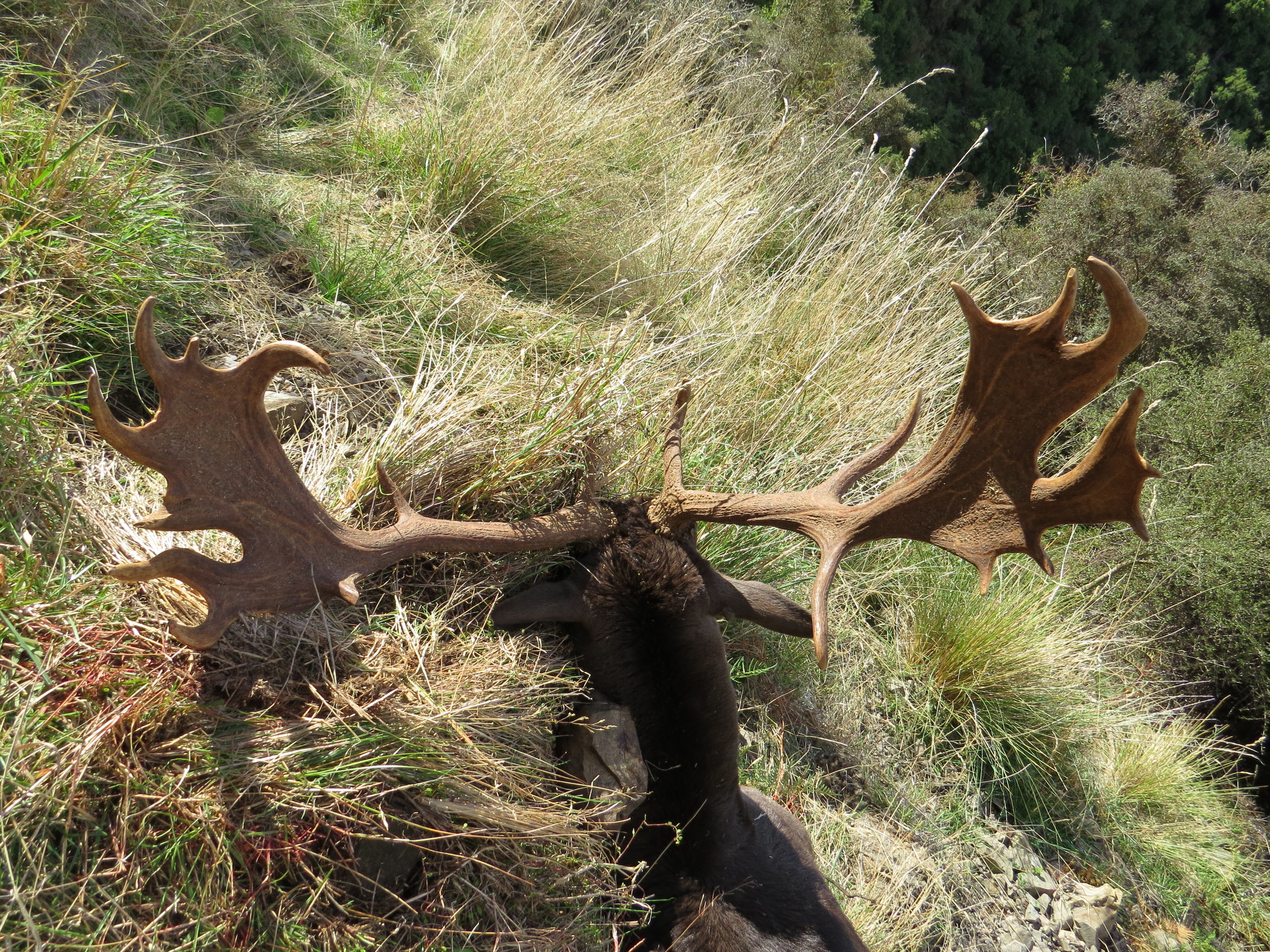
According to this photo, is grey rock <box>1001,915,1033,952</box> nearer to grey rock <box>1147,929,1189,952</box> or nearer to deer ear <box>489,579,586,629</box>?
grey rock <box>1147,929,1189,952</box>

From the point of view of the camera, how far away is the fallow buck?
5.49 feet

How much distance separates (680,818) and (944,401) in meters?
3.54

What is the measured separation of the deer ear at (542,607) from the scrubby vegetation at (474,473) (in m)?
0.08

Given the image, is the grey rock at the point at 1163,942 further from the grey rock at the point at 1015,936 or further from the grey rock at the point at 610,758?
the grey rock at the point at 610,758

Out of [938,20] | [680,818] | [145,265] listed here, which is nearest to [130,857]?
[680,818]

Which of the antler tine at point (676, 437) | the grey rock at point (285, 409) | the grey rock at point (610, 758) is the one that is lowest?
the grey rock at point (285, 409)

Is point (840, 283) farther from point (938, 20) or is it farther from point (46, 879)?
point (938, 20)

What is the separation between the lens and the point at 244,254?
9.82ft

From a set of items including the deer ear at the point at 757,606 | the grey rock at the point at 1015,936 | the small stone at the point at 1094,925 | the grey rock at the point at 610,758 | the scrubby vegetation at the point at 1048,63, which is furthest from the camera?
the scrubby vegetation at the point at 1048,63

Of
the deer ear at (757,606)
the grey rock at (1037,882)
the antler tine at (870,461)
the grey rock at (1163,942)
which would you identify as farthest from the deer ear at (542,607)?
the grey rock at (1163,942)

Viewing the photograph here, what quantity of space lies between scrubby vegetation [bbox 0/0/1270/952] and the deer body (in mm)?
127

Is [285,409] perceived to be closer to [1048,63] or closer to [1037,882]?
[1037,882]

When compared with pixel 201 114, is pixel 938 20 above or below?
above

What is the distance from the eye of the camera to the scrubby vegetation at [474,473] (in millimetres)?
1637
